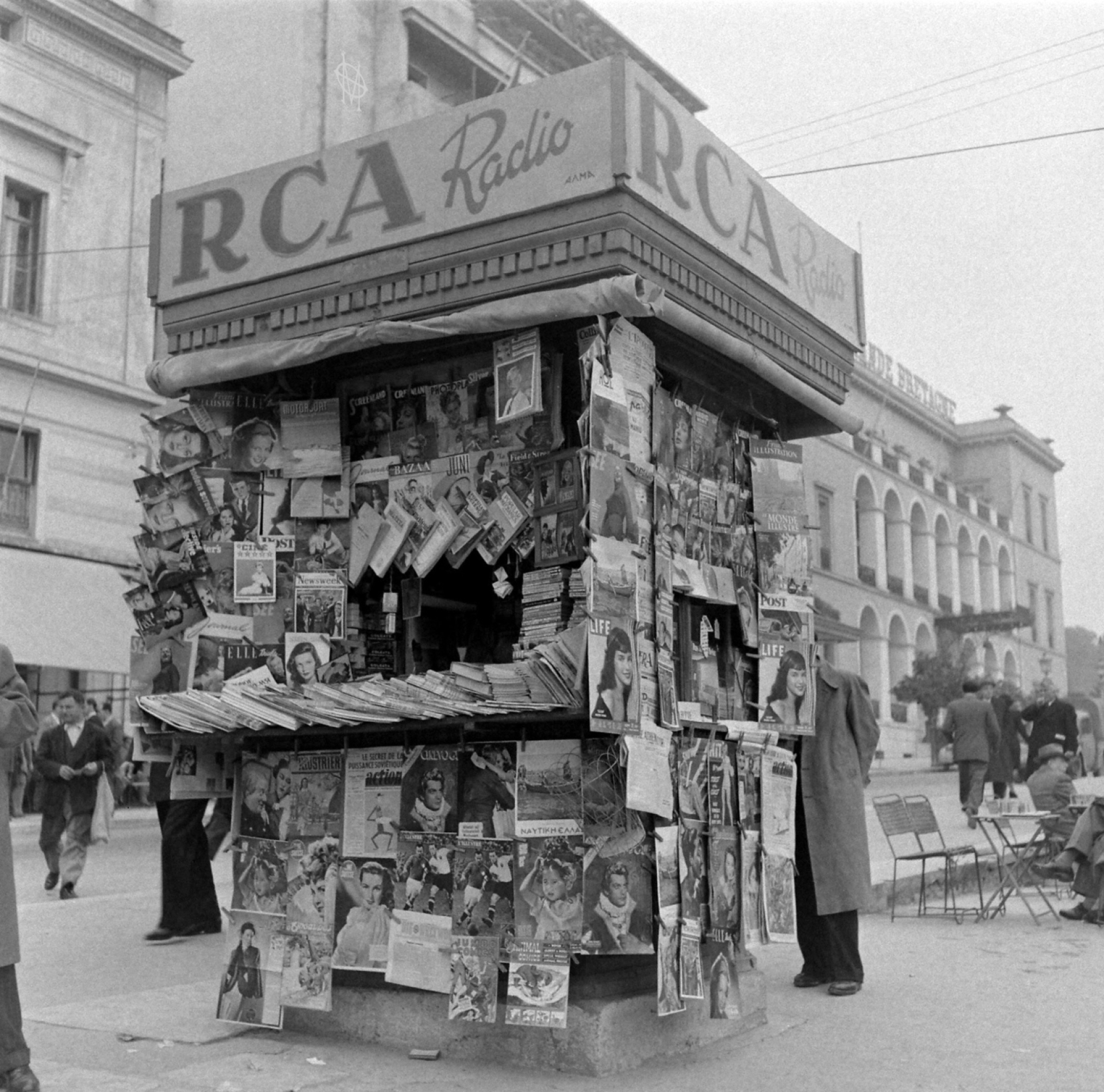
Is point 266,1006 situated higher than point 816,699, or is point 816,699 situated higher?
point 816,699

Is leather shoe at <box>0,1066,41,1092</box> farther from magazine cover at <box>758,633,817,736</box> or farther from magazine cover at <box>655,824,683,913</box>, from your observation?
magazine cover at <box>758,633,817,736</box>

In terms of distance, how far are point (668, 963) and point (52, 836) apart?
8.52 metres

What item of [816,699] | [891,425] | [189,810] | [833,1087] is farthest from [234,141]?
[891,425]

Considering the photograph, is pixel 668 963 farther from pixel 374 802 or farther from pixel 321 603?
pixel 321 603

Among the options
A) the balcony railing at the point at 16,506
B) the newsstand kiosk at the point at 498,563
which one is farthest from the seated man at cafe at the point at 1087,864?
the balcony railing at the point at 16,506

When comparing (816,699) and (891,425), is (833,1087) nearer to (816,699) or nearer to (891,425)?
(816,699)

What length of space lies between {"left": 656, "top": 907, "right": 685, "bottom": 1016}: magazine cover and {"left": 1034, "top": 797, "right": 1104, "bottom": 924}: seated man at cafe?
5216 millimetres

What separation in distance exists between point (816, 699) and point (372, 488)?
94.0 inches

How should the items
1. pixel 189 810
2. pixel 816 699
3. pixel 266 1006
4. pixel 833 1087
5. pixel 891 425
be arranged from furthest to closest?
pixel 891 425
pixel 189 810
pixel 816 699
pixel 266 1006
pixel 833 1087

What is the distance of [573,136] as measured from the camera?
4.96 meters

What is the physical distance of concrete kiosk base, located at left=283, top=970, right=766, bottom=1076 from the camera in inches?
188

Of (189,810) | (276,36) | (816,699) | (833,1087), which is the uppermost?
(276,36)

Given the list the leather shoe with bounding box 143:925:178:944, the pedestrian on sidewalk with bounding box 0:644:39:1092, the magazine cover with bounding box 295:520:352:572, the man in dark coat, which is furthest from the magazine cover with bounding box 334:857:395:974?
the man in dark coat

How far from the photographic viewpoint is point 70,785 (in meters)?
11.6
